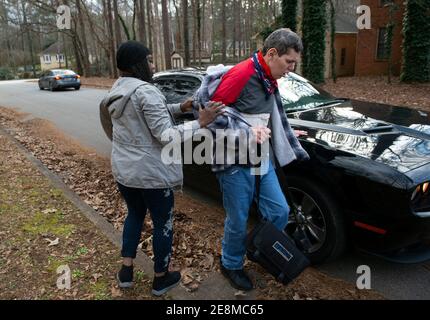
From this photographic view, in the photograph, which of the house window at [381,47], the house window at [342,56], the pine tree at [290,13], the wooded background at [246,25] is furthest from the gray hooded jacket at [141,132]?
the house window at [342,56]

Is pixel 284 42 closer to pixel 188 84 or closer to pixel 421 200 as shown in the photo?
pixel 421 200

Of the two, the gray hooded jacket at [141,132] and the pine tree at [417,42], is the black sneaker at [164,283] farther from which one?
the pine tree at [417,42]

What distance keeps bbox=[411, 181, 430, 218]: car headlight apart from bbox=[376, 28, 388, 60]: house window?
21.4 m

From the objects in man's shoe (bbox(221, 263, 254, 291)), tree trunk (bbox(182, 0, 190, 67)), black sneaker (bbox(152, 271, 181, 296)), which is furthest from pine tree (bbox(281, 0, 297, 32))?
black sneaker (bbox(152, 271, 181, 296))

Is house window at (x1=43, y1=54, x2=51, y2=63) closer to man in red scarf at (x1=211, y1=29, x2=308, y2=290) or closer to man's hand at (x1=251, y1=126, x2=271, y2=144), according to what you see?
man in red scarf at (x1=211, y1=29, x2=308, y2=290)

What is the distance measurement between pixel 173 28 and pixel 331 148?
62971 mm

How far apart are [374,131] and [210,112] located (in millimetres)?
1832

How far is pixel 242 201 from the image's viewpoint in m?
2.68

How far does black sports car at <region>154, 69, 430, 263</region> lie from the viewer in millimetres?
2715

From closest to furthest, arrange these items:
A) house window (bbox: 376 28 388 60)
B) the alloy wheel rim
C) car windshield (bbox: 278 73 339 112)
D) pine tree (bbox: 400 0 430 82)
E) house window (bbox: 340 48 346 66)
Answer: the alloy wheel rim
car windshield (bbox: 278 73 339 112)
pine tree (bbox: 400 0 430 82)
house window (bbox: 376 28 388 60)
house window (bbox: 340 48 346 66)

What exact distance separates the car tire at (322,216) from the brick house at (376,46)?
67.0 feet

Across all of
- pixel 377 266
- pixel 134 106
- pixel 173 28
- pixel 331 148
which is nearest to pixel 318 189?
pixel 331 148

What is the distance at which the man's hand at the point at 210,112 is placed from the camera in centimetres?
232
